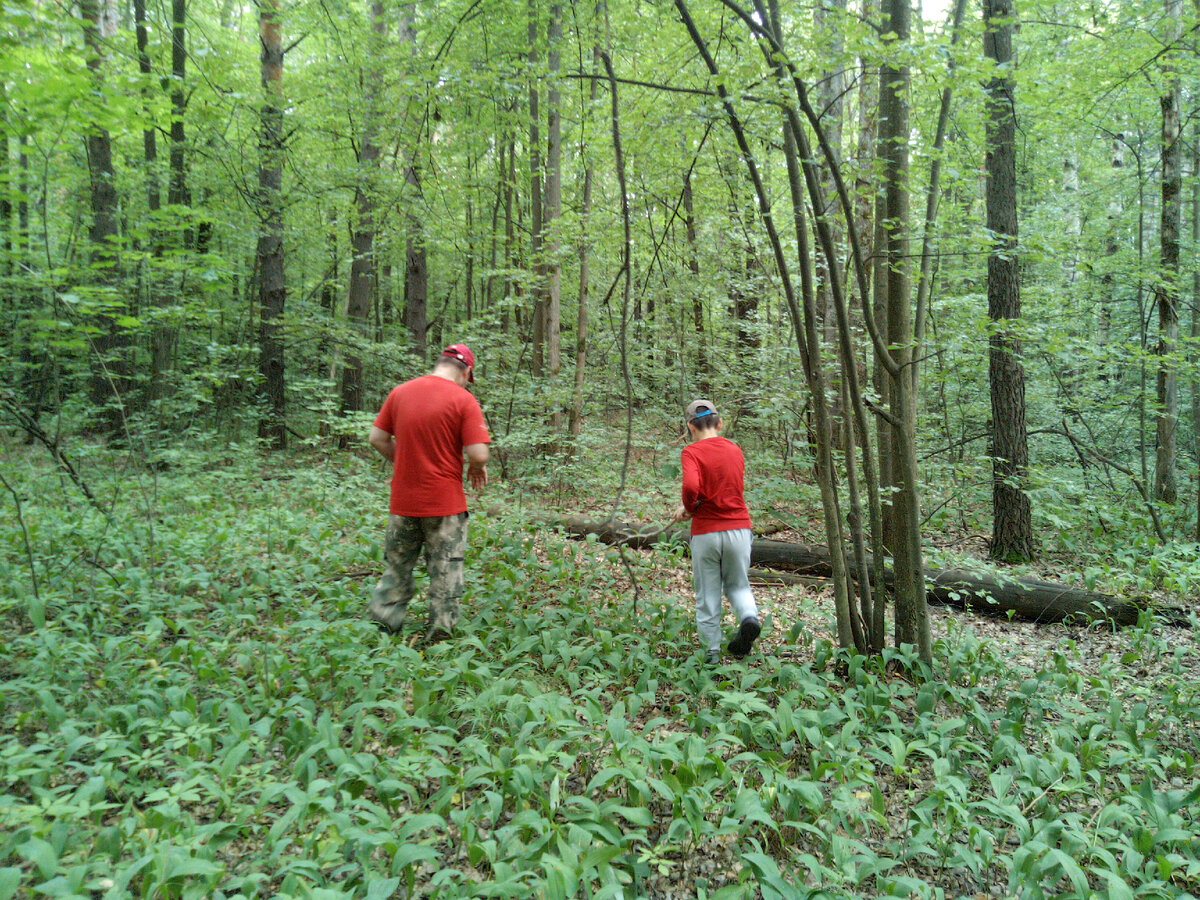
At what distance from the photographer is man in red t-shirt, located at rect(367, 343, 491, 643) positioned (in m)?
4.53

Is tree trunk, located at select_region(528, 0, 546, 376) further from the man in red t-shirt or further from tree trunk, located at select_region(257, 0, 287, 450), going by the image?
the man in red t-shirt

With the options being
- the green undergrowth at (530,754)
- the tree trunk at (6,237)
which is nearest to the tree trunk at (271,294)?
the tree trunk at (6,237)

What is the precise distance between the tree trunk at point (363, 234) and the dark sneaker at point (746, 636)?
718 centimetres

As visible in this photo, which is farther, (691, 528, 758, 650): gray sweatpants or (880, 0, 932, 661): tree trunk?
(691, 528, 758, 650): gray sweatpants

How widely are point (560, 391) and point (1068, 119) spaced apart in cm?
802

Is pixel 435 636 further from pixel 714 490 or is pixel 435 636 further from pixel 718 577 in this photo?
pixel 714 490

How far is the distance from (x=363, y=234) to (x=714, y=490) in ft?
31.7

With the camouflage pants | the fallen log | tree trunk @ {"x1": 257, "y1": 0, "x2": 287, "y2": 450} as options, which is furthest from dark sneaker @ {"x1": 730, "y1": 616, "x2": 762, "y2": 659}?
tree trunk @ {"x1": 257, "y1": 0, "x2": 287, "y2": 450}

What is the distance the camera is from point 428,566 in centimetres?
461

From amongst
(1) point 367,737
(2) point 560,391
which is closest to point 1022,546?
(2) point 560,391

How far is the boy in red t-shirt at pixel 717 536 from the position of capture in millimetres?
4727

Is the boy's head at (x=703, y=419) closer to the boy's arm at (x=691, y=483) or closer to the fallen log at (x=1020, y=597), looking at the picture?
the boy's arm at (x=691, y=483)

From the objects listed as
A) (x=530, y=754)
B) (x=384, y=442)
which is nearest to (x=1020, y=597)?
(x=530, y=754)

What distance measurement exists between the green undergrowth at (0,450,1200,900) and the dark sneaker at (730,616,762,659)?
18 cm
